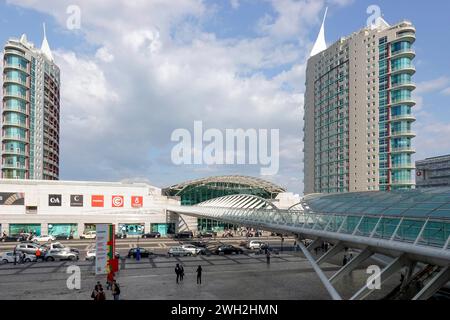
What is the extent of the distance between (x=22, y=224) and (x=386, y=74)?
7537 cm

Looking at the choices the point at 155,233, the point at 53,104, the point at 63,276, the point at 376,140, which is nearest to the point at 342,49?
the point at 376,140

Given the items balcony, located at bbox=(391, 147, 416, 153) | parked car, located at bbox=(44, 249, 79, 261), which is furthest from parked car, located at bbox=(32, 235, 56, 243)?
balcony, located at bbox=(391, 147, 416, 153)

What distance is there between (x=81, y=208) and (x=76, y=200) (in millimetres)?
1560

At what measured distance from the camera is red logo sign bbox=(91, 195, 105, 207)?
64.5 m

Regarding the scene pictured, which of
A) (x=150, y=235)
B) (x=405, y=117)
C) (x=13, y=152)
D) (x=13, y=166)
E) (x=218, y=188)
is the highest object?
(x=405, y=117)

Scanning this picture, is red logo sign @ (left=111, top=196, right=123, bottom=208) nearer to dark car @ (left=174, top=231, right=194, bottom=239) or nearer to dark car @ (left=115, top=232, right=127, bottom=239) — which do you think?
dark car @ (left=115, top=232, right=127, bottom=239)

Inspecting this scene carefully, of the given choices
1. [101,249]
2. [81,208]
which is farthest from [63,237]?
[101,249]

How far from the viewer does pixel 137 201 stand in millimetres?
67188

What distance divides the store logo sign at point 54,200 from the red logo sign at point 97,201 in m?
5.11

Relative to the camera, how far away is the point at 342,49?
94938mm

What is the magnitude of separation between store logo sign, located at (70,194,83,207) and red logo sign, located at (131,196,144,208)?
8.48m

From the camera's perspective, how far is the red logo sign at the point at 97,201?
64494mm

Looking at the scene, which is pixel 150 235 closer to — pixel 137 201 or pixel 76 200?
pixel 137 201

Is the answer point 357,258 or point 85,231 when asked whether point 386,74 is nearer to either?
point 85,231
